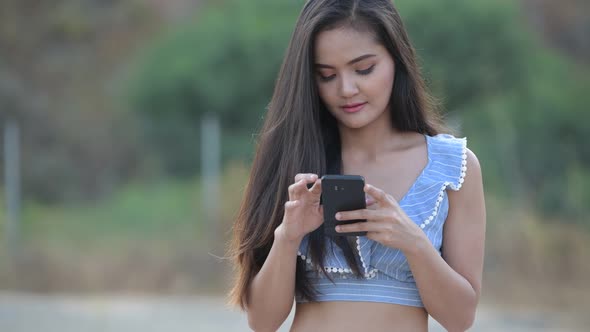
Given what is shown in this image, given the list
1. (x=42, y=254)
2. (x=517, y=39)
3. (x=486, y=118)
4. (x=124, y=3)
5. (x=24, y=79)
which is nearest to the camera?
(x=42, y=254)

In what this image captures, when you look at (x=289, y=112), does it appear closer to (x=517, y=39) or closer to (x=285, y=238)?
(x=285, y=238)

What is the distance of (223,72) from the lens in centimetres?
1183

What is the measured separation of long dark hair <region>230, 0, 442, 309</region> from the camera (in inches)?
92.3

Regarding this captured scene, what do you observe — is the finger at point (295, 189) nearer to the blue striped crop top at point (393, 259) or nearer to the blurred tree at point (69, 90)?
the blue striped crop top at point (393, 259)

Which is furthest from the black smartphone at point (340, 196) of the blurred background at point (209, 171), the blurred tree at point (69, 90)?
the blurred tree at point (69, 90)

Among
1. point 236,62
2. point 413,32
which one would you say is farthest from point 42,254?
point 413,32

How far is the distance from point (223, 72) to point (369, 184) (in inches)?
382

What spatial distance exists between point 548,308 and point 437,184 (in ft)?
20.6

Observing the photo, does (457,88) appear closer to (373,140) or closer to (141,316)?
(141,316)

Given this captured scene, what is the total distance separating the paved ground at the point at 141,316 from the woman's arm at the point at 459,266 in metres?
4.84

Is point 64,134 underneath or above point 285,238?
underneath

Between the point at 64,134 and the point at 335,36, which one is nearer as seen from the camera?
the point at 335,36

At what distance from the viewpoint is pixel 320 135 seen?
2.43 m

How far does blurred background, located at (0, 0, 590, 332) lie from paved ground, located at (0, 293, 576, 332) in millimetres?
27
